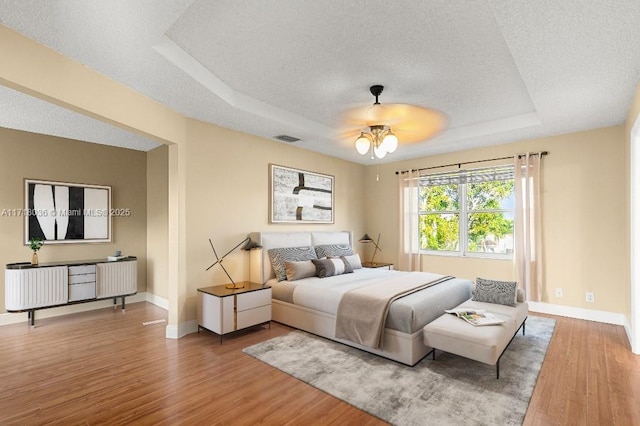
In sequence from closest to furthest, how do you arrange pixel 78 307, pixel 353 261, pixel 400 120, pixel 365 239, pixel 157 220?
pixel 400 120 → pixel 78 307 → pixel 353 261 → pixel 157 220 → pixel 365 239

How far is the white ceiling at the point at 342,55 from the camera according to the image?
1958mm

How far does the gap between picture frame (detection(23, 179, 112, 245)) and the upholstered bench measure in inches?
196

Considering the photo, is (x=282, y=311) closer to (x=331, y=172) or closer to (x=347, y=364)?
(x=347, y=364)

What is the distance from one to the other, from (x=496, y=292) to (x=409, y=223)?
8.14ft

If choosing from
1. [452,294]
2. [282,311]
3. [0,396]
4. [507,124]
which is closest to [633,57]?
[507,124]

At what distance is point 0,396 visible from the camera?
2.44 m

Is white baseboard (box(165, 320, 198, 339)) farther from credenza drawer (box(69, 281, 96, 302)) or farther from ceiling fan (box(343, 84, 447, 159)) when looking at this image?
ceiling fan (box(343, 84, 447, 159))

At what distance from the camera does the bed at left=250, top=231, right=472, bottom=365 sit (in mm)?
A: 2963

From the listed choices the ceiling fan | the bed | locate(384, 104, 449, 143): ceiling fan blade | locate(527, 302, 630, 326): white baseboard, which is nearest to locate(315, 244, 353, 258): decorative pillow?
the bed

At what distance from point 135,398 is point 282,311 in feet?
6.27

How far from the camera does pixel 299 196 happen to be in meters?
5.27

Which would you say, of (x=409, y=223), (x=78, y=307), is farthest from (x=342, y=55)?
(x=78, y=307)

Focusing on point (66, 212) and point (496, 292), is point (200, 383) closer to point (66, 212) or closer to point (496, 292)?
point (496, 292)

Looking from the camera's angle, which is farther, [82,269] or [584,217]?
[82,269]
